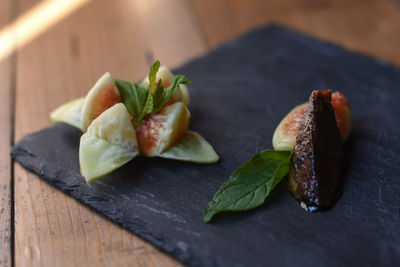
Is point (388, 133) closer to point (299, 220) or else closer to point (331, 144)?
point (331, 144)

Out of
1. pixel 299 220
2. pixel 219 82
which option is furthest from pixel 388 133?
pixel 219 82

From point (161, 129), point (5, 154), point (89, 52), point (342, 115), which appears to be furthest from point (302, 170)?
point (89, 52)

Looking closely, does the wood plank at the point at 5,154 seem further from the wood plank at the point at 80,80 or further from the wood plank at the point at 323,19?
the wood plank at the point at 323,19

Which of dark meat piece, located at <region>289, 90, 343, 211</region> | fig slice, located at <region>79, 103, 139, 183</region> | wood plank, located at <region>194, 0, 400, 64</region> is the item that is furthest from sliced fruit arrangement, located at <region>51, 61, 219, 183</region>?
wood plank, located at <region>194, 0, 400, 64</region>

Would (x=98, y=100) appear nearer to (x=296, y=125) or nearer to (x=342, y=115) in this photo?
(x=296, y=125)

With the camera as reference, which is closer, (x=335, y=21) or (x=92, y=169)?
(x=92, y=169)

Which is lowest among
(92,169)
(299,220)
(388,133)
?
(388,133)

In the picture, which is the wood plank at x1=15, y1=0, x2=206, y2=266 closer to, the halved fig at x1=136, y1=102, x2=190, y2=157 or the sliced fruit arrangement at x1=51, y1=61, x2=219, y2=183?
the sliced fruit arrangement at x1=51, y1=61, x2=219, y2=183

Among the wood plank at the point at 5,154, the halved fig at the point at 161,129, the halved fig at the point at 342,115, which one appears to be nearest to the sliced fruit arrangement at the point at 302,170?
the halved fig at the point at 342,115
